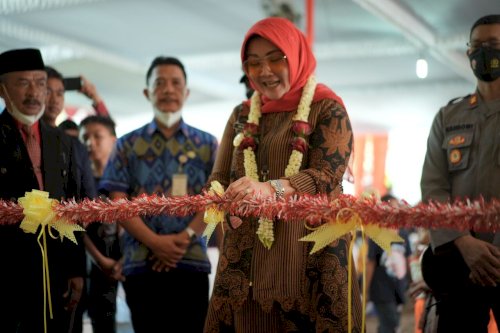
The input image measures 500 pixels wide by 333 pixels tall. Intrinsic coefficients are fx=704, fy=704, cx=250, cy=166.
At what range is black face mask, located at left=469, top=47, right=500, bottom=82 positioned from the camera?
249 centimetres

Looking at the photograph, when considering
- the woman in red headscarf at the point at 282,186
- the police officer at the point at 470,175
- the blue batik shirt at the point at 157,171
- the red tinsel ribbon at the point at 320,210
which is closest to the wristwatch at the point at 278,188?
the woman in red headscarf at the point at 282,186

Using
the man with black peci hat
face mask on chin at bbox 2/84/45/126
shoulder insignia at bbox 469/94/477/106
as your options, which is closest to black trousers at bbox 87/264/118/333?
the man with black peci hat

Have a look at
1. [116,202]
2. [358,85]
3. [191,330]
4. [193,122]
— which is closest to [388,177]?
[358,85]

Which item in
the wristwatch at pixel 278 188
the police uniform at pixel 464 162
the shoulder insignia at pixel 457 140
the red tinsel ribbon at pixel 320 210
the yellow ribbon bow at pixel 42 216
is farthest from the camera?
the shoulder insignia at pixel 457 140

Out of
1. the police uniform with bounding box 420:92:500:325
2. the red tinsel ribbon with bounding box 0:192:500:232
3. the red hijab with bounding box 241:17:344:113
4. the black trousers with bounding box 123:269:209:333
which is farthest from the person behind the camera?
the black trousers with bounding box 123:269:209:333

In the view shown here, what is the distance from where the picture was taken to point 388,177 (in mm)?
12734

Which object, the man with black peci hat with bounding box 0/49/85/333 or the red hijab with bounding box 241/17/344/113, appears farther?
the man with black peci hat with bounding box 0/49/85/333

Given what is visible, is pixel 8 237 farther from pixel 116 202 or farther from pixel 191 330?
pixel 191 330

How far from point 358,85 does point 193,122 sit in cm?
333

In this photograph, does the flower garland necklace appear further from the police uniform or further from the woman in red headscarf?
the police uniform

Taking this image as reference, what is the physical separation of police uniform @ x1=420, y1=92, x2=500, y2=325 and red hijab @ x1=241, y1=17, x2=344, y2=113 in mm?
527

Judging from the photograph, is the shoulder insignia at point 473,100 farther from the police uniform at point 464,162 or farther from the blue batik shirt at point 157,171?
the blue batik shirt at point 157,171

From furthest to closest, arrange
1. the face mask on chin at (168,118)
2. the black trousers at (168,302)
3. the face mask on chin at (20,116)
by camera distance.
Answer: the face mask on chin at (168,118)
the black trousers at (168,302)
the face mask on chin at (20,116)

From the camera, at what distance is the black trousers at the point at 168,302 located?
3.09 m
